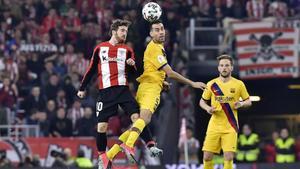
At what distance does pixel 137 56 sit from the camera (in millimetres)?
26391

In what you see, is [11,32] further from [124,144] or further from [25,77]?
[124,144]

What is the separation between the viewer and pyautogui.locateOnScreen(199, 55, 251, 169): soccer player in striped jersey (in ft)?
56.3

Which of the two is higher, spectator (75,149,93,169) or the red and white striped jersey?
the red and white striped jersey

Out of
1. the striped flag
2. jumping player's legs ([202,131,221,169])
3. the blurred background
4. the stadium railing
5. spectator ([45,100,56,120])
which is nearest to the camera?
jumping player's legs ([202,131,221,169])

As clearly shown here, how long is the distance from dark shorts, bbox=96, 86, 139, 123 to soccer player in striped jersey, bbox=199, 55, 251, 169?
4.05 feet

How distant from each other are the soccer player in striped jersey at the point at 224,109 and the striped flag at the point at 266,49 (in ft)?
38.9

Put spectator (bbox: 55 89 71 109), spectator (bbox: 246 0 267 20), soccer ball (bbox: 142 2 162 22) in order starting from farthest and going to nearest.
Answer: spectator (bbox: 246 0 267 20) → spectator (bbox: 55 89 71 109) → soccer ball (bbox: 142 2 162 22)

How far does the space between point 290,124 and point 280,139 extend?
8886 millimetres

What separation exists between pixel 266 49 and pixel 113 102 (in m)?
13.0

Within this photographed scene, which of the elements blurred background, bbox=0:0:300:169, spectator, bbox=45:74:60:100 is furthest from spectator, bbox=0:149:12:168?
spectator, bbox=45:74:60:100

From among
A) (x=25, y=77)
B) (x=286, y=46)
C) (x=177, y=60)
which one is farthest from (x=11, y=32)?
(x=286, y=46)

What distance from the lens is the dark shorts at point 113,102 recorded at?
1692 centimetres

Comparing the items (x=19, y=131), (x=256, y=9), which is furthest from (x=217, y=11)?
(x=19, y=131)

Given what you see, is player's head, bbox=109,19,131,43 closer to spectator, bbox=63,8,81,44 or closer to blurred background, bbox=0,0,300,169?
blurred background, bbox=0,0,300,169
